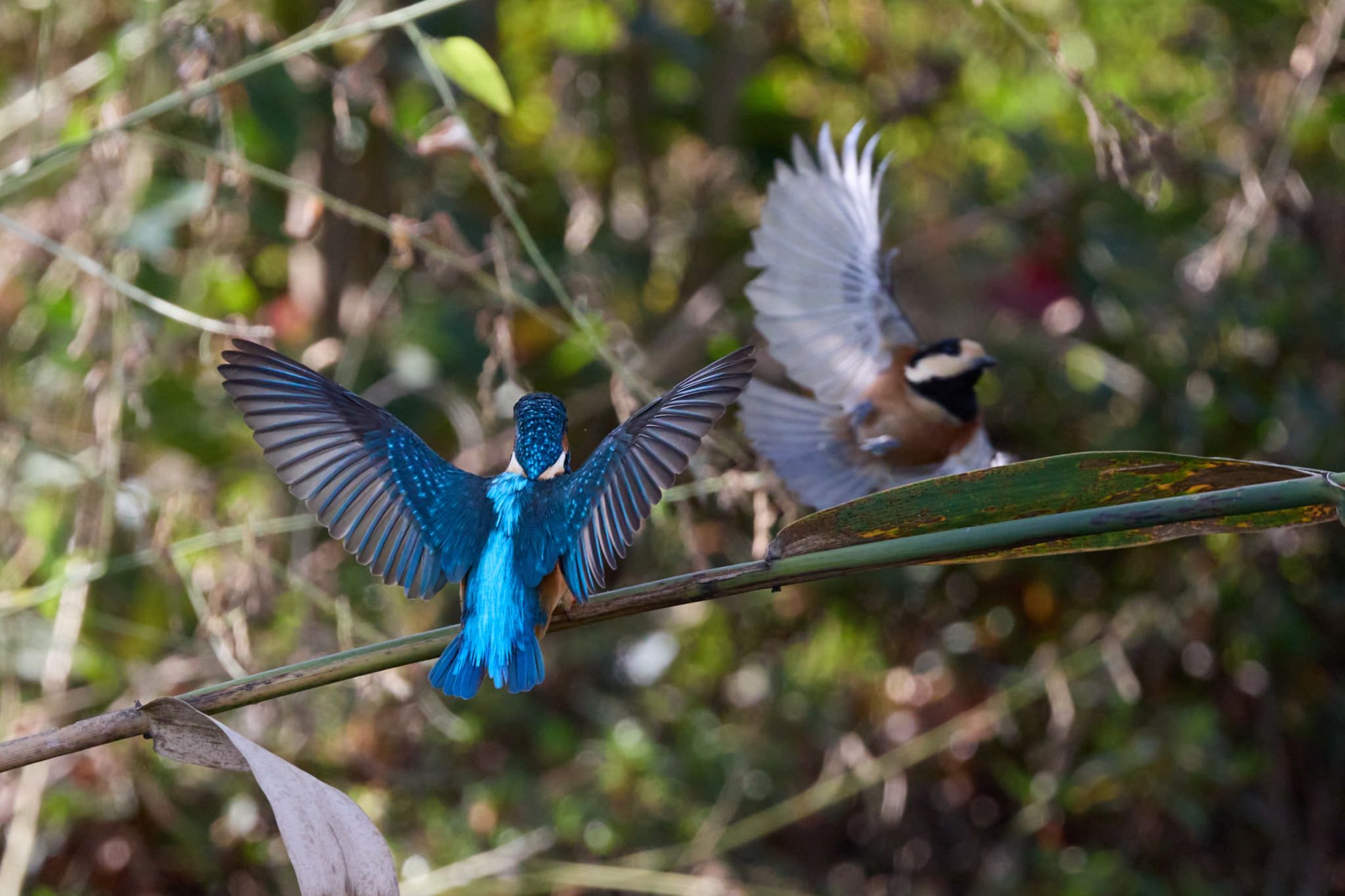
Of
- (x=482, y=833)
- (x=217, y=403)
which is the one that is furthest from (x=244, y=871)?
(x=217, y=403)

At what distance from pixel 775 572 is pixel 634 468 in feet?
1.02

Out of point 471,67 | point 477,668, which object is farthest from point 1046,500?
point 471,67

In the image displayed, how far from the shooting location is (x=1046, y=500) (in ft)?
4.14

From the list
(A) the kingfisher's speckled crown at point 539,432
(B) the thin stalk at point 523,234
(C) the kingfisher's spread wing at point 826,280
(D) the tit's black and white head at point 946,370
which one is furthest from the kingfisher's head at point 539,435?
(D) the tit's black and white head at point 946,370

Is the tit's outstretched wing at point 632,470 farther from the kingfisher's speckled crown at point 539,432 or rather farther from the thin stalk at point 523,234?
the thin stalk at point 523,234

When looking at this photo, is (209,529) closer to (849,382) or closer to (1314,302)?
(849,382)

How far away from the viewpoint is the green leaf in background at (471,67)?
72.8 inches

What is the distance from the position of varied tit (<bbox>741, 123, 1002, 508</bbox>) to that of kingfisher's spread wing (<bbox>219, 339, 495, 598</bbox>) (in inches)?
39.7

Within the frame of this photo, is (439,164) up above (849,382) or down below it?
above

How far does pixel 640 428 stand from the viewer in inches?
57.5

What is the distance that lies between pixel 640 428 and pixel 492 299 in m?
1.54

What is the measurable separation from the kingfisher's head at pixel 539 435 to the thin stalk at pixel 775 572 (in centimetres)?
39

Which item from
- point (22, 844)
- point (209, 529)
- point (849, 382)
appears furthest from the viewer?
point (849, 382)

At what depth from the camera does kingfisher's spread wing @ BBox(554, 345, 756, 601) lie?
1361mm
